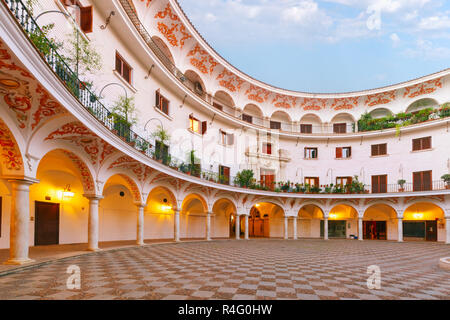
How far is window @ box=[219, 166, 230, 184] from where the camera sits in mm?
21619

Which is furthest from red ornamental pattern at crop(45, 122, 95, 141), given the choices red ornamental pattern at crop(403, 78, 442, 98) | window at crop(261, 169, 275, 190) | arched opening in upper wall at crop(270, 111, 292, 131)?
red ornamental pattern at crop(403, 78, 442, 98)

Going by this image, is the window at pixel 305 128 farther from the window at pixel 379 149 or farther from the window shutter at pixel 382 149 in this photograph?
the window shutter at pixel 382 149

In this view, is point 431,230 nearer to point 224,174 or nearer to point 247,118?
point 224,174

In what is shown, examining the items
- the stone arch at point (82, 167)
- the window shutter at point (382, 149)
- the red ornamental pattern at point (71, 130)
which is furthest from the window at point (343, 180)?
the red ornamental pattern at point (71, 130)

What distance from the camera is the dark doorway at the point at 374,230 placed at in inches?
1038

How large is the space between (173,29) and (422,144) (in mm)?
22435

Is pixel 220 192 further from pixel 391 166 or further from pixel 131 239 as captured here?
pixel 391 166

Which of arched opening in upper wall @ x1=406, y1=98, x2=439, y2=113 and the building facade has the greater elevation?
arched opening in upper wall @ x1=406, y1=98, x2=439, y2=113

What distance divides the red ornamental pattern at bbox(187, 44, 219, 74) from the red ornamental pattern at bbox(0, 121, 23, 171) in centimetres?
1482

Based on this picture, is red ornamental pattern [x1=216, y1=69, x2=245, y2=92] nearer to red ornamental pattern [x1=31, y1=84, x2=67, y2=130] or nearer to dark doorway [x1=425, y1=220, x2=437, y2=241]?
red ornamental pattern [x1=31, y1=84, x2=67, y2=130]

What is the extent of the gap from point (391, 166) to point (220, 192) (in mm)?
16151

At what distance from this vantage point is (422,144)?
80.5 ft

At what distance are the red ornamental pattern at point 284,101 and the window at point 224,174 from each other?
370 inches

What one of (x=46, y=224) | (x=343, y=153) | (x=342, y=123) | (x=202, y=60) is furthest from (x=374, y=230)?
(x=46, y=224)
